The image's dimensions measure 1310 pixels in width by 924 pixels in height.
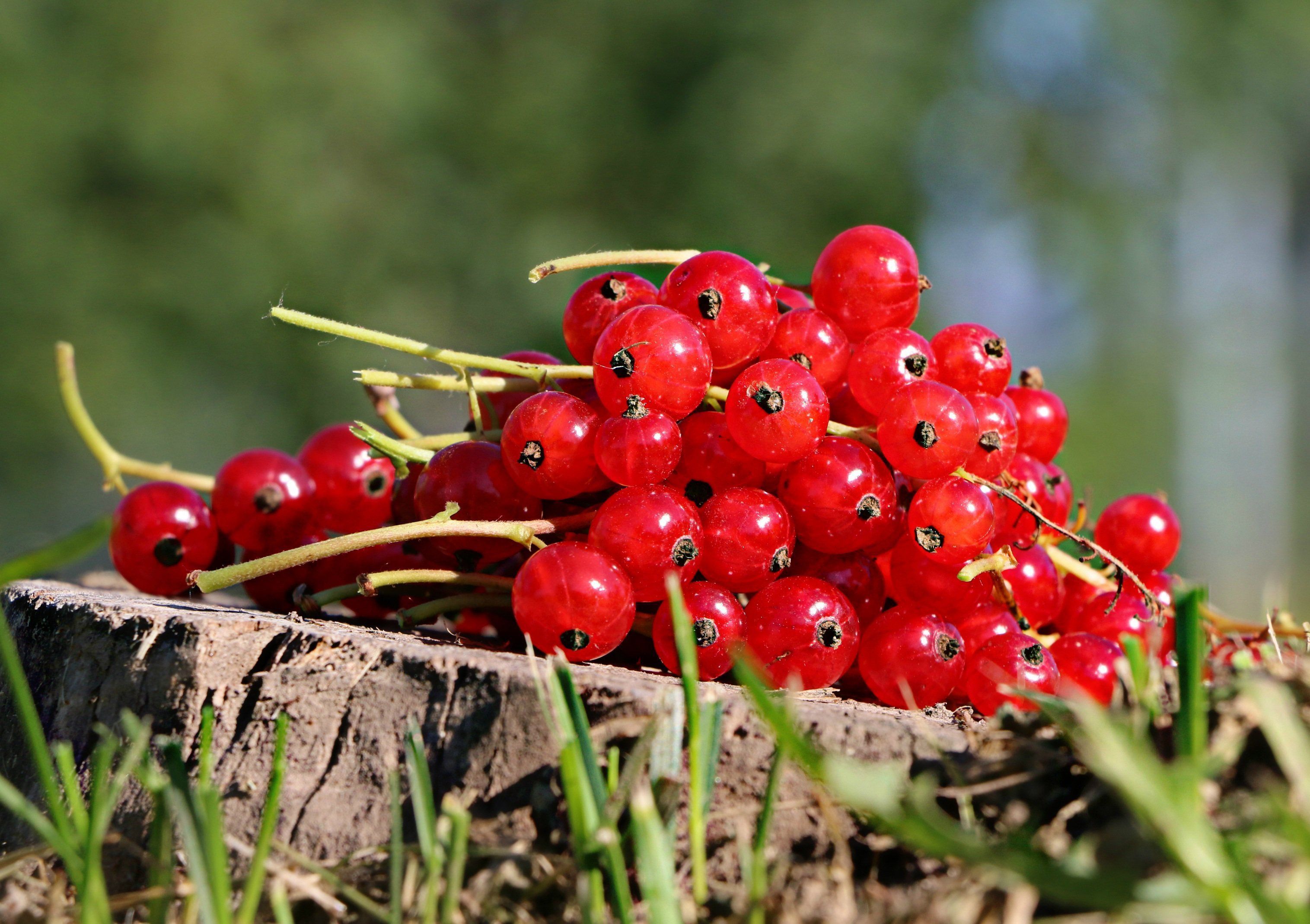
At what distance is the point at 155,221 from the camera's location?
10266mm

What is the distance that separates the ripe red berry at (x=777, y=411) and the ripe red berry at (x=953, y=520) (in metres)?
0.15

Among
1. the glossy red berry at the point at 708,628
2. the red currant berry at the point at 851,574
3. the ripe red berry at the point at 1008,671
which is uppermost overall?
the red currant berry at the point at 851,574

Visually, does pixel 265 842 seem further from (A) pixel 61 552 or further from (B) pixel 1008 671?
(B) pixel 1008 671

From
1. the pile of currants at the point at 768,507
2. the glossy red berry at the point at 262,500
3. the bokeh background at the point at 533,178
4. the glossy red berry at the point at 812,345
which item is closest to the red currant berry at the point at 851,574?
the pile of currants at the point at 768,507

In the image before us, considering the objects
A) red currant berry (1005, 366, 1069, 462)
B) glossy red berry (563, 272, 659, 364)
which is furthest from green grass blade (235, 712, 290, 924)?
red currant berry (1005, 366, 1069, 462)

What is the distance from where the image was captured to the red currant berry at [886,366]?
1.29 metres

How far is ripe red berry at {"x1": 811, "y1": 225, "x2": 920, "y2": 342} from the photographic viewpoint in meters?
1.38

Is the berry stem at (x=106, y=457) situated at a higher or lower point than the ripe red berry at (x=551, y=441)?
higher

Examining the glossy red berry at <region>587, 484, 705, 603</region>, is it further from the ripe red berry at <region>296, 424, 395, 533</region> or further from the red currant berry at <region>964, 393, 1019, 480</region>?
the ripe red berry at <region>296, 424, 395, 533</region>

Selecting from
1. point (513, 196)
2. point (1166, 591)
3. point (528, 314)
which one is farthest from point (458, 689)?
point (513, 196)

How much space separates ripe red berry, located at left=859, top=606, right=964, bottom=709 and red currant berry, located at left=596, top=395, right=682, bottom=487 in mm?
322

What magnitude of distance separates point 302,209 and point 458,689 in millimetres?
10235

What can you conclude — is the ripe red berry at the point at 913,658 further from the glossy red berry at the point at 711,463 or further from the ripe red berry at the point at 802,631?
the glossy red berry at the point at 711,463

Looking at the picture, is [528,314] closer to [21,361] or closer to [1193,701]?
[21,361]
